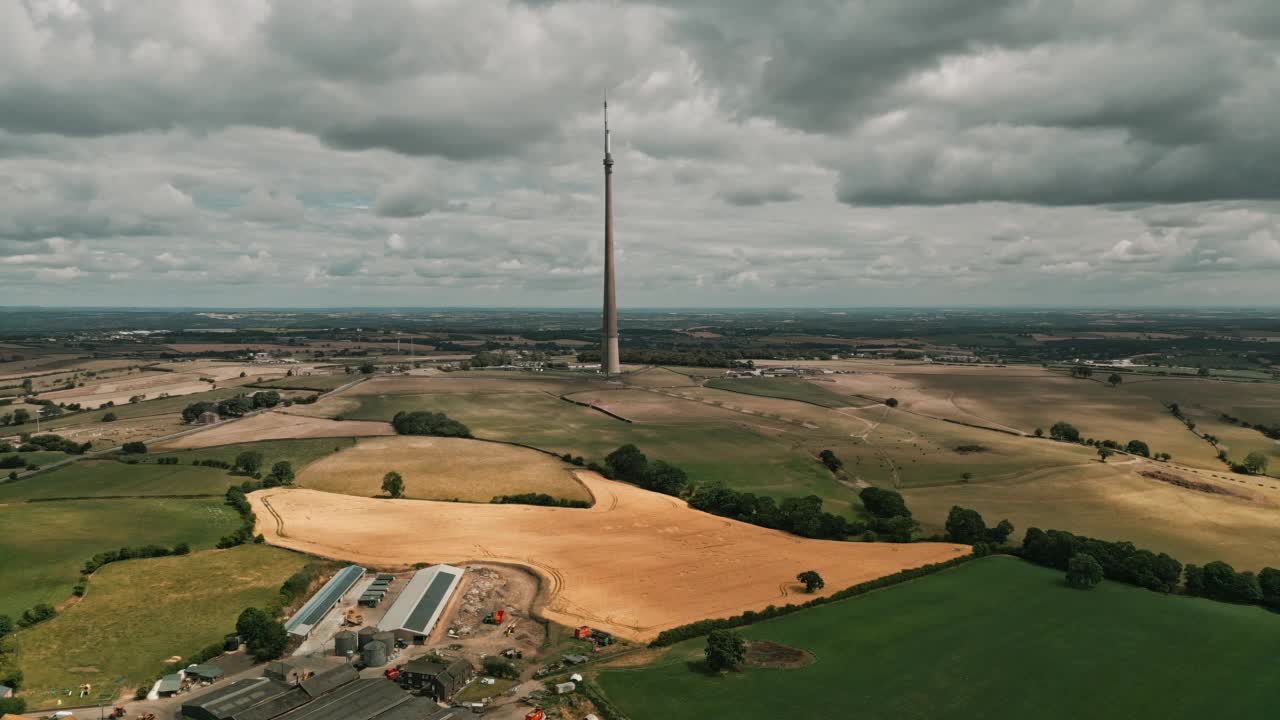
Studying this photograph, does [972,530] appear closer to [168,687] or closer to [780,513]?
[780,513]

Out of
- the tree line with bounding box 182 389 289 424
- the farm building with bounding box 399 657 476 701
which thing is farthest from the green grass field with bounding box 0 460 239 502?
the farm building with bounding box 399 657 476 701

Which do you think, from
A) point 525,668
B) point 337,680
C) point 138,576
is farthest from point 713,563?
point 138,576

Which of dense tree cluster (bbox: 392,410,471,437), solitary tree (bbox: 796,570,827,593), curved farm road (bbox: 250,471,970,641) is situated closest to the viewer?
curved farm road (bbox: 250,471,970,641)

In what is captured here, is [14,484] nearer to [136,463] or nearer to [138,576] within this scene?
[136,463]

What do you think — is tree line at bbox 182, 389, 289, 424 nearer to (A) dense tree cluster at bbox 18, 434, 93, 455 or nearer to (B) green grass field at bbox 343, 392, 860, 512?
(B) green grass field at bbox 343, 392, 860, 512

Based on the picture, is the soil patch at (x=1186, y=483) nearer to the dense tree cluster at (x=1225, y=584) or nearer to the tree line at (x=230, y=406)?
the dense tree cluster at (x=1225, y=584)

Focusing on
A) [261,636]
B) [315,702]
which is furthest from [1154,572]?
[261,636]
